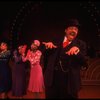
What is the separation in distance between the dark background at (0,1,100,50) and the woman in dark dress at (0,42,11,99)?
61.2 inches

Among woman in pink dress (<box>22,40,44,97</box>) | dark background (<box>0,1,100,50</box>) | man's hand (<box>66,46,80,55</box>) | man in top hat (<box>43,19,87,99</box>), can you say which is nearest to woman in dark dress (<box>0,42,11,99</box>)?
woman in pink dress (<box>22,40,44,97</box>)

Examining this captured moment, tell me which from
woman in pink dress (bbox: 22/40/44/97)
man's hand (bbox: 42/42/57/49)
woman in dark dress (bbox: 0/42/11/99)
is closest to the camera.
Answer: man's hand (bbox: 42/42/57/49)

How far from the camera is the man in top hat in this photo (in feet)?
9.68

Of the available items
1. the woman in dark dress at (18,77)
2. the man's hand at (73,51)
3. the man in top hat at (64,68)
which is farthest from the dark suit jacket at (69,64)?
the woman in dark dress at (18,77)

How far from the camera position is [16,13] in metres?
6.05

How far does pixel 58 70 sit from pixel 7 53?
152cm

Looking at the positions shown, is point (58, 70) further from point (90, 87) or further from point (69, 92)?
point (90, 87)

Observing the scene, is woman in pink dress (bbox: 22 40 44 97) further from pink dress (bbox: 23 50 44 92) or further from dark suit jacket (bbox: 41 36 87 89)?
dark suit jacket (bbox: 41 36 87 89)

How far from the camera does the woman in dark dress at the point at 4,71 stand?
4281mm

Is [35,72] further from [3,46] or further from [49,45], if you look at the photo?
[49,45]

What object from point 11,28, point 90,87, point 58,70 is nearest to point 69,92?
point 58,70

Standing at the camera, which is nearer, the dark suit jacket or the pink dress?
the dark suit jacket

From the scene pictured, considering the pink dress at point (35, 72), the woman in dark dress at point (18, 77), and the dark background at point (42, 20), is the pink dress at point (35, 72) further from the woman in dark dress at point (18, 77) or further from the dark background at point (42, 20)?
the dark background at point (42, 20)

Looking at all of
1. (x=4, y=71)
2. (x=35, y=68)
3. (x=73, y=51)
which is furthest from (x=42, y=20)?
(x=73, y=51)
